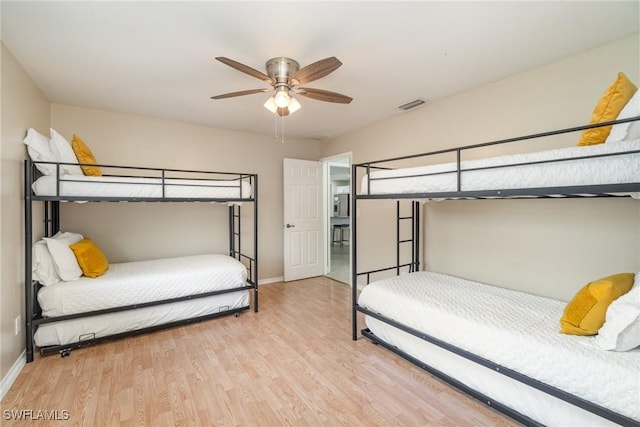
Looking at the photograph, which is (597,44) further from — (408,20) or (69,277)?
(69,277)

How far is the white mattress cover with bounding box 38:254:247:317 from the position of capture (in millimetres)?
2420

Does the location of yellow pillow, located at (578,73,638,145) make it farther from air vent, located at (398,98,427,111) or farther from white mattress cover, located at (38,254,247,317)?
white mattress cover, located at (38,254,247,317)

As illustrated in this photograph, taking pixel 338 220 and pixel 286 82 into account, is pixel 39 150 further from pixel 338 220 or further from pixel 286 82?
pixel 338 220

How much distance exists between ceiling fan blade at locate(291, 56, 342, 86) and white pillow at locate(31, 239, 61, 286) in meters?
2.61

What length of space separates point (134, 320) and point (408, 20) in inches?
135

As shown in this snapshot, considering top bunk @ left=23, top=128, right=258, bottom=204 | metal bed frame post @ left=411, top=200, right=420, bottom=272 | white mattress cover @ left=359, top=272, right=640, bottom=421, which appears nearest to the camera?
white mattress cover @ left=359, top=272, right=640, bottom=421

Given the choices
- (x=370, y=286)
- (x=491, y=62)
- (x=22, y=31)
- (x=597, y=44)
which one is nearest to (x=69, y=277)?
(x=22, y=31)

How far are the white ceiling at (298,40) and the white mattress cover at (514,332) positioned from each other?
6.31 ft

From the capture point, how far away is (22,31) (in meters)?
1.88

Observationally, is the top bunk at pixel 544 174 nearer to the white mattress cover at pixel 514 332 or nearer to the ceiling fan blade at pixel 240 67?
the white mattress cover at pixel 514 332

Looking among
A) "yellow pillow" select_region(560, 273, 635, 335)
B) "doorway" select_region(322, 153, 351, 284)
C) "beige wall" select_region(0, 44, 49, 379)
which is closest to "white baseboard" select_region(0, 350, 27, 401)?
"beige wall" select_region(0, 44, 49, 379)

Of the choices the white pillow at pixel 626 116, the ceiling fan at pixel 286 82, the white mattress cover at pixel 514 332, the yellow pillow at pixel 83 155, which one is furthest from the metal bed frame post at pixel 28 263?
the white pillow at pixel 626 116

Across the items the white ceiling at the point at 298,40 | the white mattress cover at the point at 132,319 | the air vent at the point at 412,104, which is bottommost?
the white mattress cover at the point at 132,319

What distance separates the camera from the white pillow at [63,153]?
2557mm
